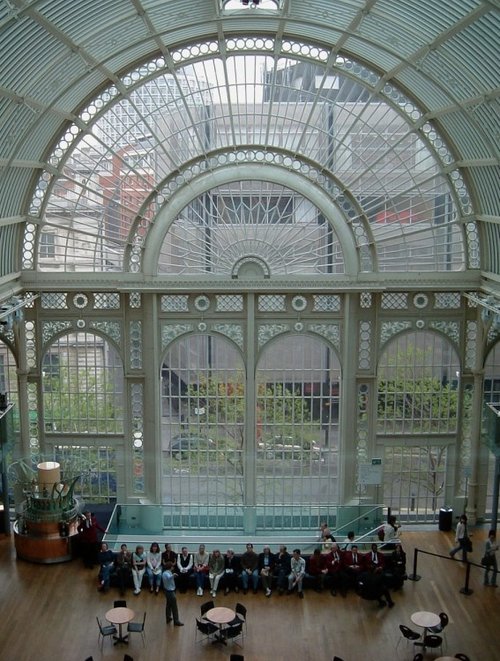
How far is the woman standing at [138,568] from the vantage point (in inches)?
993

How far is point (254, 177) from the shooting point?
2897 centimetres

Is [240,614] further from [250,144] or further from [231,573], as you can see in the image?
[250,144]

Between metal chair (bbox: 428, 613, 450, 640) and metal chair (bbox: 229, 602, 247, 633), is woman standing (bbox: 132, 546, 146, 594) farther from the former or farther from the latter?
metal chair (bbox: 428, 613, 450, 640)

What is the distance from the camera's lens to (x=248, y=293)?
29.6 m

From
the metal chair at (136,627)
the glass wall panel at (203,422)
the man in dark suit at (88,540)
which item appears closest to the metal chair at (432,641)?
the metal chair at (136,627)

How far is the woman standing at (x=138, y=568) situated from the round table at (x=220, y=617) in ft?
10.9

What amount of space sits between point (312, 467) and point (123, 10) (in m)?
17.2

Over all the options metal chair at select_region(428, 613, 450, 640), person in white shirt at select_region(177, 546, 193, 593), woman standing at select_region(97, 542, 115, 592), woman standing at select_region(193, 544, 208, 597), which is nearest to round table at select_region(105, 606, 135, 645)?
woman standing at select_region(97, 542, 115, 592)

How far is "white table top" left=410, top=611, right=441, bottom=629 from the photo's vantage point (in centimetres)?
2191

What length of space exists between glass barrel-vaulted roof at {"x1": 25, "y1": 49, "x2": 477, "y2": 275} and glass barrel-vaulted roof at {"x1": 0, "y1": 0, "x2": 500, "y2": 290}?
52 mm

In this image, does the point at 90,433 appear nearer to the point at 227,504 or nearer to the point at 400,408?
the point at 227,504

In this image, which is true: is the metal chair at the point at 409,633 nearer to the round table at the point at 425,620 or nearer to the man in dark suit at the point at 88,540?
the round table at the point at 425,620

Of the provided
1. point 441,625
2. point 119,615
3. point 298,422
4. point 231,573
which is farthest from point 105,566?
point 441,625

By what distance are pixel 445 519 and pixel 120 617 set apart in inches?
516
